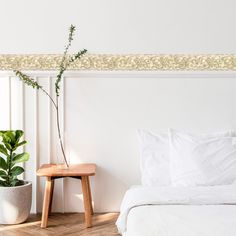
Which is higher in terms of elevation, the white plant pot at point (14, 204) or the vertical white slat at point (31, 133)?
the vertical white slat at point (31, 133)

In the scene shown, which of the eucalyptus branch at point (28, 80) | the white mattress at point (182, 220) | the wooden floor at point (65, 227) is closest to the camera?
the white mattress at point (182, 220)

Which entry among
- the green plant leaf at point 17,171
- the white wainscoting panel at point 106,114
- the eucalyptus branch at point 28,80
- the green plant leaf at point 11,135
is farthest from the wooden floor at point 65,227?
the eucalyptus branch at point 28,80

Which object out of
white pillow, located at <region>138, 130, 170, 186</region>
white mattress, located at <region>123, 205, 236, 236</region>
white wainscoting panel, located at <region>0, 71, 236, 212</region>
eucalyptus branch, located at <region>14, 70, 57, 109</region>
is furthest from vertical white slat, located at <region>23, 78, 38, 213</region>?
white mattress, located at <region>123, 205, 236, 236</region>

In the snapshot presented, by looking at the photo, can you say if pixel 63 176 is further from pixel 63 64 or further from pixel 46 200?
pixel 63 64

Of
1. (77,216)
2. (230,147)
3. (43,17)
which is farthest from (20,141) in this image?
(230,147)

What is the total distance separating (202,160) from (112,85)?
3.06ft

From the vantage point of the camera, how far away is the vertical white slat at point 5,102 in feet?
10.9

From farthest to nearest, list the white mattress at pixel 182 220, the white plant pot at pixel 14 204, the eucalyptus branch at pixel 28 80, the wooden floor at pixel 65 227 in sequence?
the eucalyptus branch at pixel 28 80, the white plant pot at pixel 14 204, the wooden floor at pixel 65 227, the white mattress at pixel 182 220

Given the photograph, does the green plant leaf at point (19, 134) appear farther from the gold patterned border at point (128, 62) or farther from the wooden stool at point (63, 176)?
the gold patterned border at point (128, 62)

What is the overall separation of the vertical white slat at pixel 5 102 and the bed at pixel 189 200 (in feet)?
3.69

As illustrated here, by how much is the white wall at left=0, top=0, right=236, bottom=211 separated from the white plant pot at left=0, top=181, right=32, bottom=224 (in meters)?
0.27

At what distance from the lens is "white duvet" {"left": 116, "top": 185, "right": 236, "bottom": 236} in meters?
1.94

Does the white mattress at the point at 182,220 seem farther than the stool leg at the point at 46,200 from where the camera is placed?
No

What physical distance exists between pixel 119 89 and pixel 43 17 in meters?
0.84
